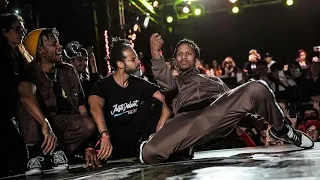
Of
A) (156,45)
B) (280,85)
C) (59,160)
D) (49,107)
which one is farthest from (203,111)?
(280,85)

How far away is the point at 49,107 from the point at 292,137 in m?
2.26

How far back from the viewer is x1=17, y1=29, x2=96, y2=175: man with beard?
12.1 ft

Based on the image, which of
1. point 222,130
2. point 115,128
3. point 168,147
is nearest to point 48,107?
point 115,128

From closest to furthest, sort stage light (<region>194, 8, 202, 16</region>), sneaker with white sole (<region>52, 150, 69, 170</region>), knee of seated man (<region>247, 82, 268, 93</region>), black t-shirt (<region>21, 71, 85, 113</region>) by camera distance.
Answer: knee of seated man (<region>247, 82, 268, 93</region>) → sneaker with white sole (<region>52, 150, 69, 170</region>) → black t-shirt (<region>21, 71, 85, 113</region>) → stage light (<region>194, 8, 202, 16</region>)

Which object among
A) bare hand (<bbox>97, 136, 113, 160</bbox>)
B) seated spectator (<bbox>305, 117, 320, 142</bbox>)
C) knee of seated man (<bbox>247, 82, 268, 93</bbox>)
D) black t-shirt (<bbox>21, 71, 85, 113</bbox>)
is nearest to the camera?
knee of seated man (<bbox>247, 82, 268, 93</bbox>)

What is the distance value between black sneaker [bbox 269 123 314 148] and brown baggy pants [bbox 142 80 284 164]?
0.08 meters

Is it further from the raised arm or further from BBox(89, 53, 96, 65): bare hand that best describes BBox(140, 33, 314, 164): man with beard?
BBox(89, 53, 96, 65): bare hand

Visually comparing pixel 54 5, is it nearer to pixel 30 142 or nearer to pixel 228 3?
pixel 30 142

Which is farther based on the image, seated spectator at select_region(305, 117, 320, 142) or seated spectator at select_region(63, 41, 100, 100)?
seated spectator at select_region(63, 41, 100, 100)

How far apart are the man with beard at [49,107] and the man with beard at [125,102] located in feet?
0.81

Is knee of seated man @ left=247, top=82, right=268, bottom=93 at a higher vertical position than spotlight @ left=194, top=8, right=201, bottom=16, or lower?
lower

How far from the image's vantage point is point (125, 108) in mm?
3977

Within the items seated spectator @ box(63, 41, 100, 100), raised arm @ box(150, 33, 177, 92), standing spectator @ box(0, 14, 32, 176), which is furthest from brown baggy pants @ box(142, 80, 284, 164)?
seated spectator @ box(63, 41, 100, 100)

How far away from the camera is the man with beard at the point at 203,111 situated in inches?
121
